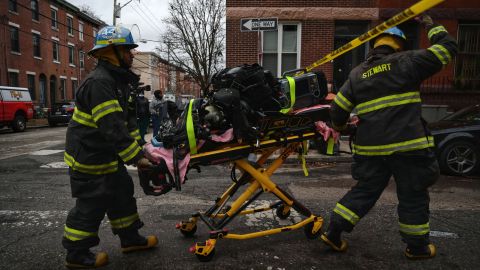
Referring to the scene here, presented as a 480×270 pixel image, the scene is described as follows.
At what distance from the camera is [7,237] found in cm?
368

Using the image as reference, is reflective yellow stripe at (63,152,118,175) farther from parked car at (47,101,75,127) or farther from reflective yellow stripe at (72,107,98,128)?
parked car at (47,101,75,127)

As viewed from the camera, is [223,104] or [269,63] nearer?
[223,104]

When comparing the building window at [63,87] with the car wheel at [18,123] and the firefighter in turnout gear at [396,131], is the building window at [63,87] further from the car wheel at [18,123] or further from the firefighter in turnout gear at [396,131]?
the firefighter in turnout gear at [396,131]

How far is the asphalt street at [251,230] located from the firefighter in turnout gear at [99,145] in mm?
390

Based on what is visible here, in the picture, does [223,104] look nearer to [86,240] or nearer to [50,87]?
[86,240]

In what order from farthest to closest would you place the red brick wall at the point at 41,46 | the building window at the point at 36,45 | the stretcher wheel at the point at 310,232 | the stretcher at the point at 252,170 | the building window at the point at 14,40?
1. the building window at the point at 36,45
2. the building window at the point at 14,40
3. the red brick wall at the point at 41,46
4. the stretcher wheel at the point at 310,232
5. the stretcher at the point at 252,170

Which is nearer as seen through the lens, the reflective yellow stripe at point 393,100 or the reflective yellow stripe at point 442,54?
the reflective yellow stripe at point 442,54

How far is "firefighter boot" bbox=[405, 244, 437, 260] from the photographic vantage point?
9.87 ft

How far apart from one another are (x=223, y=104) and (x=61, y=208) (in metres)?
3.10

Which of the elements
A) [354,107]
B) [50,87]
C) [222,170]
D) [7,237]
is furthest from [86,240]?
[50,87]

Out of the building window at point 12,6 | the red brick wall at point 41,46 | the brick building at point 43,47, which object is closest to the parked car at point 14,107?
the brick building at point 43,47

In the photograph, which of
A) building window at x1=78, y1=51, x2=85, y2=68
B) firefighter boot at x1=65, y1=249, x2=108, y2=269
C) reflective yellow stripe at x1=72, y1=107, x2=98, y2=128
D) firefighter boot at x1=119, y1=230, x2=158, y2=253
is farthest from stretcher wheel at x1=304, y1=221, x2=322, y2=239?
Result: building window at x1=78, y1=51, x2=85, y2=68

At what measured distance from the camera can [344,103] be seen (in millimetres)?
3145

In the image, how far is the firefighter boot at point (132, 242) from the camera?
10.7 ft
